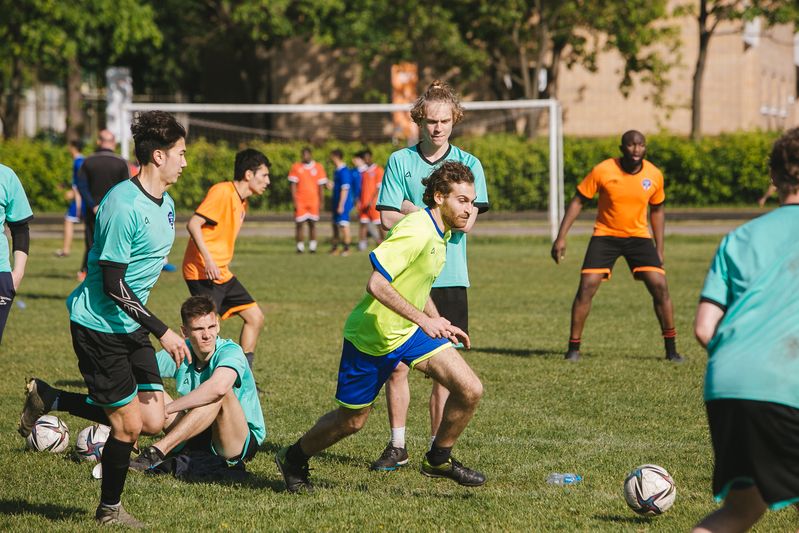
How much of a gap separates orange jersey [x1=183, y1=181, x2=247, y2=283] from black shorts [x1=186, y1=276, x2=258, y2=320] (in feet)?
0.17

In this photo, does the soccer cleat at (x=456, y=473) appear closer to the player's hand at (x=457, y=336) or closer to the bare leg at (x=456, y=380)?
the bare leg at (x=456, y=380)

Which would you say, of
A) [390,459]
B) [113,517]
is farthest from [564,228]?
[113,517]

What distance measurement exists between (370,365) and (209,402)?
1074 mm

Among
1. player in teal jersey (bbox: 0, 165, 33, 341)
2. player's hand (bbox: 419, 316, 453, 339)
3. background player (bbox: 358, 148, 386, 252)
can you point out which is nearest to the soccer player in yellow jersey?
player's hand (bbox: 419, 316, 453, 339)

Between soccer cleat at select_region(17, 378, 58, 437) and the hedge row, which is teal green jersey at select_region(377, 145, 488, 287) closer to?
soccer cleat at select_region(17, 378, 58, 437)

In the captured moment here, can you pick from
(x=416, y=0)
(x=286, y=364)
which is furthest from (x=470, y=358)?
(x=416, y=0)

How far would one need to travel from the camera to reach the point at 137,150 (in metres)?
5.42

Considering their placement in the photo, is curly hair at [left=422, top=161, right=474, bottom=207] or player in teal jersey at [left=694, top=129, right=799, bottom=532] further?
curly hair at [left=422, top=161, right=474, bottom=207]

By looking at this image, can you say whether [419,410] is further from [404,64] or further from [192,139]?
[404,64]

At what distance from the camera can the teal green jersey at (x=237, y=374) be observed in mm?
6414

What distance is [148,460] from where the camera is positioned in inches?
255

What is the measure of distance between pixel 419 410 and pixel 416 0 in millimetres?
30258

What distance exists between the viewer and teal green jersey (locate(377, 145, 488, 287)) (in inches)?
264

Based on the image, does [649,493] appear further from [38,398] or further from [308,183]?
[308,183]
